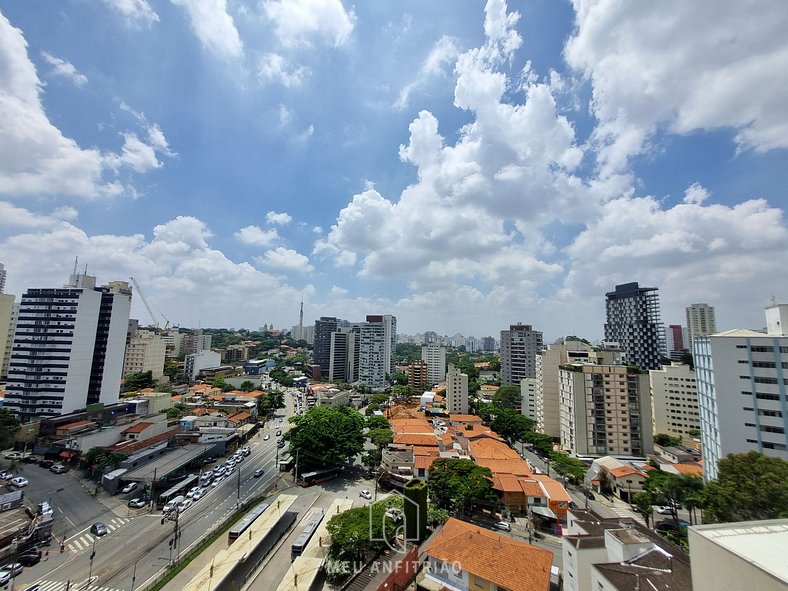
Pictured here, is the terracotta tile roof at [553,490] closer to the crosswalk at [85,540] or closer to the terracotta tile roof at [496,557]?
the terracotta tile roof at [496,557]

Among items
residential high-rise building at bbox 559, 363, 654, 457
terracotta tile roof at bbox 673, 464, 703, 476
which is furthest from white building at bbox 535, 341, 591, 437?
terracotta tile roof at bbox 673, 464, 703, 476

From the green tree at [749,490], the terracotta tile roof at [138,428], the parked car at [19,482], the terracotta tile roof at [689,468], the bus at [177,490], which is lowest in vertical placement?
the bus at [177,490]

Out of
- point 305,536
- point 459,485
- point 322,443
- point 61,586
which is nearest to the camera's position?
point 61,586

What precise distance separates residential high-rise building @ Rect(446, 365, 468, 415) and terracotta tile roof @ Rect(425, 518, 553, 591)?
4155 cm

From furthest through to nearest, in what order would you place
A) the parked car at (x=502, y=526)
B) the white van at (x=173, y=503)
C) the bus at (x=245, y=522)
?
the white van at (x=173, y=503) → the parked car at (x=502, y=526) → the bus at (x=245, y=522)

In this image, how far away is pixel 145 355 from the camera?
6694 cm

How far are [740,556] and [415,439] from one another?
31407mm

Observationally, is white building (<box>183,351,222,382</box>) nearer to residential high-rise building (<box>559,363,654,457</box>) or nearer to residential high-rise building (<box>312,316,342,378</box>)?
residential high-rise building (<box>312,316,342,378</box>)

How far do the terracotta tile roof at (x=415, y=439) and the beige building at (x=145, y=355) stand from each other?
58331 mm

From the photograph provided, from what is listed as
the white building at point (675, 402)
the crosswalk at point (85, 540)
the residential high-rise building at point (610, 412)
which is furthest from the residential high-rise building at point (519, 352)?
the crosswalk at point (85, 540)

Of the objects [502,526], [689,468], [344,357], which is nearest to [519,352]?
[689,468]

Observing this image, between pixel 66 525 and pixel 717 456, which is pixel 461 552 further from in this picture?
pixel 66 525

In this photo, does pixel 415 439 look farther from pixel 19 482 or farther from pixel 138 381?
pixel 138 381

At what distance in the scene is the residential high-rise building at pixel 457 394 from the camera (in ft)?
191
